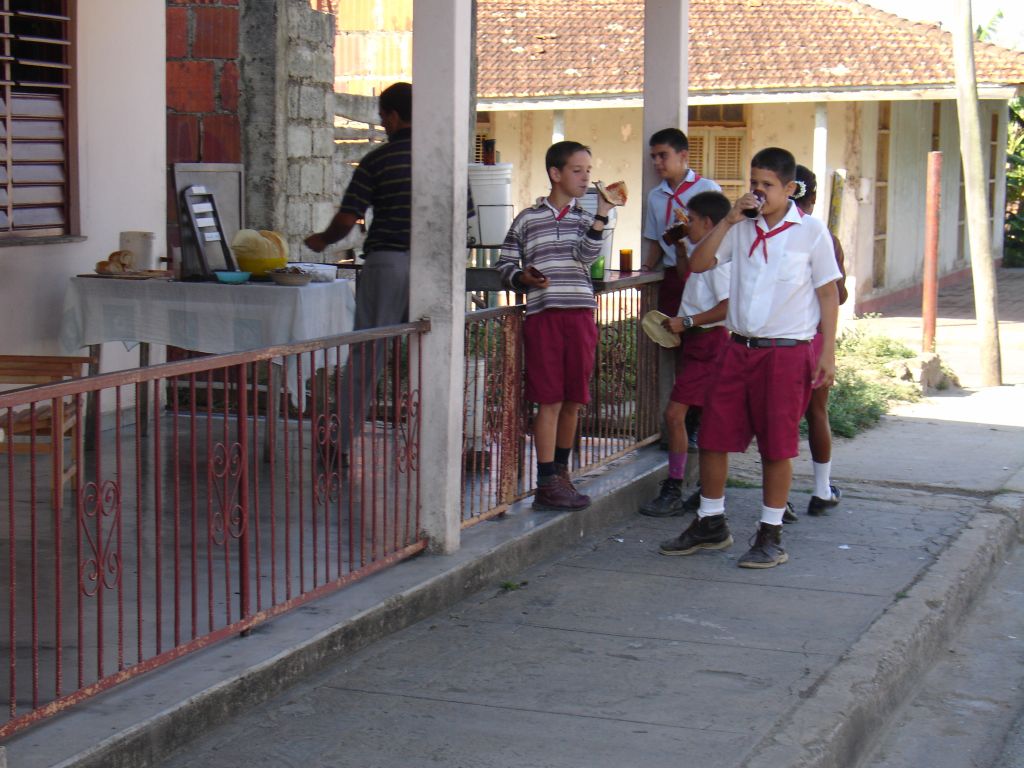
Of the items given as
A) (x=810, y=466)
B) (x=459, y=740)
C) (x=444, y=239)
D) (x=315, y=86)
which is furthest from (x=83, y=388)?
(x=315, y=86)

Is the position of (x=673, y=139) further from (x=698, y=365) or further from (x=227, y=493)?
(x=227, y=493)

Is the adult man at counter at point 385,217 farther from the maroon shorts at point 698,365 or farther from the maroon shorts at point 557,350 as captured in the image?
the maroon shorts at point 698,365

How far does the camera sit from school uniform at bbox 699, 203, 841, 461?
20.5 ft

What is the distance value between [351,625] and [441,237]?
1.60 m

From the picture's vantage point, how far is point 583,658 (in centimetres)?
→ 514

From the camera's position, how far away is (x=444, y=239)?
18.8 ft

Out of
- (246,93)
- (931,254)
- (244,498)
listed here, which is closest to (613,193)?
(244,498)

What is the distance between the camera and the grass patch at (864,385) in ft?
35.3

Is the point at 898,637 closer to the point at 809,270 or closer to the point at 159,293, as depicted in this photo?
the point at 809,270

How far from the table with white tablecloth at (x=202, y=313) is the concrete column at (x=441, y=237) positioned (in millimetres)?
891

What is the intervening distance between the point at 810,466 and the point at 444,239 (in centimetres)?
415

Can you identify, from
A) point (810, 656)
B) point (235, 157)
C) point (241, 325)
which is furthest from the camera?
point (235, 157)

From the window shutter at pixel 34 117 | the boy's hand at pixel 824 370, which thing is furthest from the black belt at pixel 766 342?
the window shutter at pixel 34 117

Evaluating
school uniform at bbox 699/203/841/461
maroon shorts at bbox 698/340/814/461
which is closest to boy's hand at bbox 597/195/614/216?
school uniform at bbox 699/203/841/461
